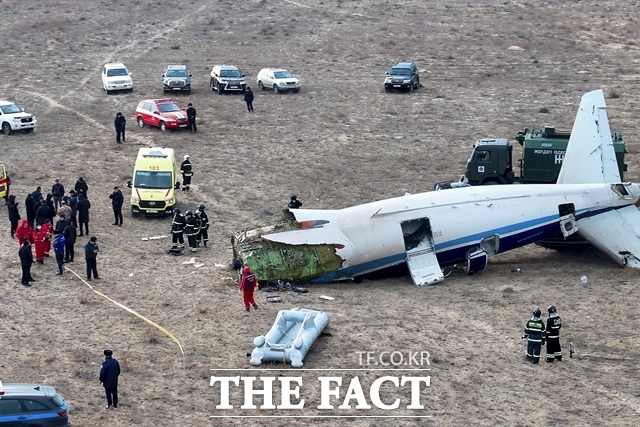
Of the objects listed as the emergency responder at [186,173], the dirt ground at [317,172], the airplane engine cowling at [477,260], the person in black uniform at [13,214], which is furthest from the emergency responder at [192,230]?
the airplane engine cowling at [477,260]

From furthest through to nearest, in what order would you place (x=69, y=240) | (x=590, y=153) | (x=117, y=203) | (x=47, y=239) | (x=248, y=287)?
(x=117, y=203), (x=590, y=153), (x=47, y=239), (x=69, y=240), (x=248, y=287)

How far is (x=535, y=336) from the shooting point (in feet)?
84.1

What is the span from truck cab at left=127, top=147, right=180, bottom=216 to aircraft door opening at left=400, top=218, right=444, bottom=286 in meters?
10.5

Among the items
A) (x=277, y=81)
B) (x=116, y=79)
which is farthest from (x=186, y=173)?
(x=116, y=79)

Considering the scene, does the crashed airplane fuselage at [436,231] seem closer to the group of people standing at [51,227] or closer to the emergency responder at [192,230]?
the emergency responder at [192,230]

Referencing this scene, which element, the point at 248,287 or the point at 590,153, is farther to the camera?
the point at 590,153

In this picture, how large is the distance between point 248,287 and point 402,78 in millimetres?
31341

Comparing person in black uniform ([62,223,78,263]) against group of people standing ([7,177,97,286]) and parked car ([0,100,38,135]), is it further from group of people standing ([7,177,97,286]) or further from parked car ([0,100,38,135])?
parked car ([0,100,38,135])

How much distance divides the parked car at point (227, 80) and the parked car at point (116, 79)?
4759 mm

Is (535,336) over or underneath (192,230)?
underneath

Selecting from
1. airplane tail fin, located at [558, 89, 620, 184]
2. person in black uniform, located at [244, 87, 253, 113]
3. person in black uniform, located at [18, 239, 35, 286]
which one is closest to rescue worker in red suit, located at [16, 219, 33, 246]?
person in black uniform, located at [18, 239, 35, 286]

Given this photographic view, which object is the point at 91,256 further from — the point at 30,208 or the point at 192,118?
the point at 192,118

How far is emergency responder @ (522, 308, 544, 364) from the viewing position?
25578mm

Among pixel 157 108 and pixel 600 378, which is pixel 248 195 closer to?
pixel 157 108
